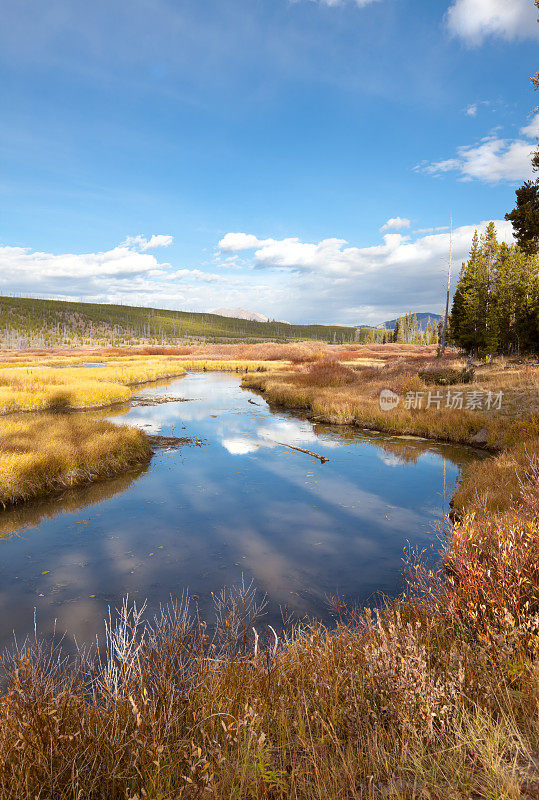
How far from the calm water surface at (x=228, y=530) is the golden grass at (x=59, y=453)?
646mm

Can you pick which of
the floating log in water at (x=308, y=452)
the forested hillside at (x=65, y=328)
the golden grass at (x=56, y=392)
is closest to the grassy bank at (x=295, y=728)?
the floating log in water at (x=308, y=452)

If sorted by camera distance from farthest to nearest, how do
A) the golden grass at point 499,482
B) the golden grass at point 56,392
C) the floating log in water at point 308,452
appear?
the golden grass at point 56,392 → the floating log in water at point 308,452 → the golden grass at point 499,482

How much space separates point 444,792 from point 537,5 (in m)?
19.8

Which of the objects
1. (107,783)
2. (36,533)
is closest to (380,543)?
(107,783)

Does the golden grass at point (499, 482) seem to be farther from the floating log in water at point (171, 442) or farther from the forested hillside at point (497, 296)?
the forested hillside at point (497, 296)

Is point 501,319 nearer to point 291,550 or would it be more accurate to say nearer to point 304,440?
point 304,440

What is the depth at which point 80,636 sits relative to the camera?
6027 mm

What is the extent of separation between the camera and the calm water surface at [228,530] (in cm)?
724

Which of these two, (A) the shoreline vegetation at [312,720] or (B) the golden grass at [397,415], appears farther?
(B) the golden grass at [397,415]

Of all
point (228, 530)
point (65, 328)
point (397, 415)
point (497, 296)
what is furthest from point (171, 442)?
point (65, 328)

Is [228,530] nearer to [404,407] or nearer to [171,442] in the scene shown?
[171,442]

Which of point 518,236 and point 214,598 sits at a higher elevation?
point 518,236

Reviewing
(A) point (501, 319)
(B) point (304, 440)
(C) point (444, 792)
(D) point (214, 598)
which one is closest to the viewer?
(C) point (444, 792)

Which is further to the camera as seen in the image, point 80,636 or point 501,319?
point 501,319
